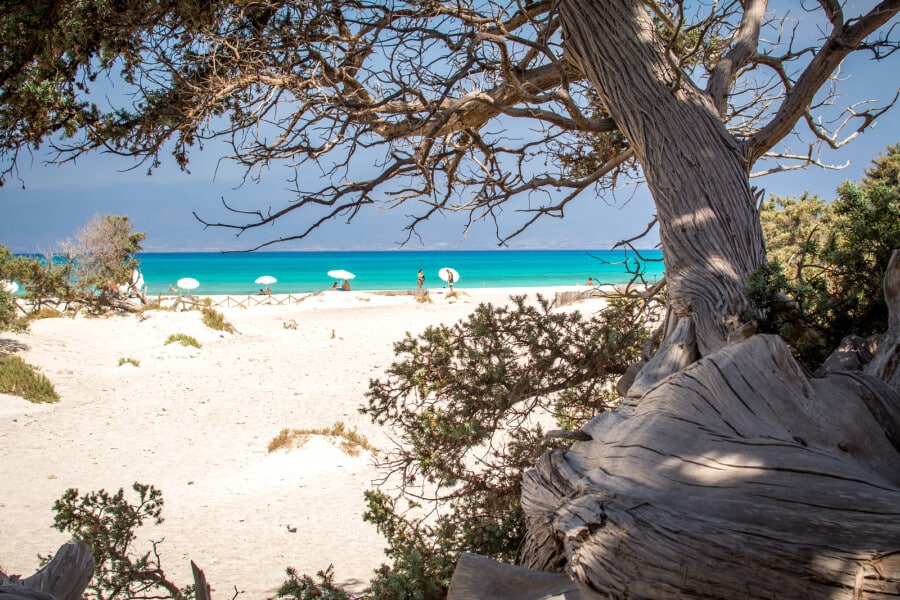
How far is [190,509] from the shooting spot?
7605 millimetres

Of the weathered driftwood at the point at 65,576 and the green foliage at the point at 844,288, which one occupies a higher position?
the green foliage at the point at 844,288

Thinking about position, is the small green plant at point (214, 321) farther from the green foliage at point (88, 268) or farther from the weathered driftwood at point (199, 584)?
the weathered driftwood at point (199, 584)

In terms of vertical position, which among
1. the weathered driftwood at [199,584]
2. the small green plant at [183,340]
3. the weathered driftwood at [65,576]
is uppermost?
the weathered driftwood at [65,576]

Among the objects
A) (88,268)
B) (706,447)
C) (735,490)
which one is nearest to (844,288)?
(706,447)

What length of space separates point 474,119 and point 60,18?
9.41 feet

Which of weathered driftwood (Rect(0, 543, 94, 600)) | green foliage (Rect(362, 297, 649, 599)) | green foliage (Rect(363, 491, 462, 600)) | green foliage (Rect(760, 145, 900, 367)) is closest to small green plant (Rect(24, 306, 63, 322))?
weathered driftwood (Rect(0, 543, 94, 600))

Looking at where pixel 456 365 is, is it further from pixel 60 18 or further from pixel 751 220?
pixel 60 18

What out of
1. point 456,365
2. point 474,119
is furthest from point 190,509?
point 474,119

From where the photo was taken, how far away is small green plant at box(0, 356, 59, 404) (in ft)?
40.0

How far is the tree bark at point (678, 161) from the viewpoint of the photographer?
3.55 metres

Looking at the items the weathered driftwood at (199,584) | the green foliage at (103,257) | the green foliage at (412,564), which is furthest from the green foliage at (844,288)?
the green foliage at (103,257)

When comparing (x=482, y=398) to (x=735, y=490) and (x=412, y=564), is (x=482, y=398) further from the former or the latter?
(x=735, y=490)

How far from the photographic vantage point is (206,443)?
10086 mm

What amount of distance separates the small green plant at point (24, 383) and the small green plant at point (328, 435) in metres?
5.67
